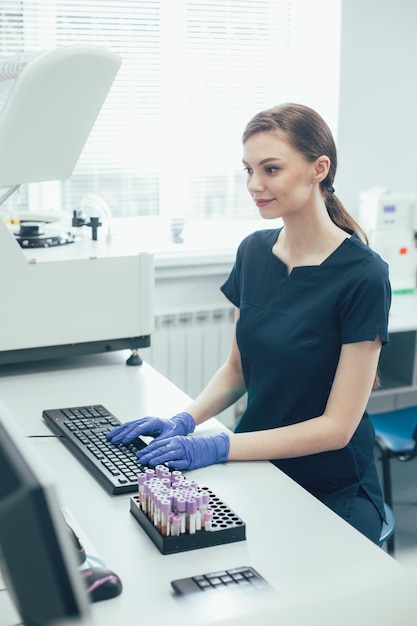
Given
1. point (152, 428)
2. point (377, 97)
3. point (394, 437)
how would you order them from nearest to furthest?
point (152, 428) → point (394, 437) → point (377, 97)

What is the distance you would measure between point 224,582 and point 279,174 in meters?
0.84

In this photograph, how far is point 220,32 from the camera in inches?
118

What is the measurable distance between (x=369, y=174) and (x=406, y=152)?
7.5 inches

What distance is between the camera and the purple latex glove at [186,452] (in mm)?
1328

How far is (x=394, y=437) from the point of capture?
222 cm

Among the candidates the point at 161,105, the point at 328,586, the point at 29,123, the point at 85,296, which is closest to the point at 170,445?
the point at 85,296

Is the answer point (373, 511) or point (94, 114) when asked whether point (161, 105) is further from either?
point (373, 511)

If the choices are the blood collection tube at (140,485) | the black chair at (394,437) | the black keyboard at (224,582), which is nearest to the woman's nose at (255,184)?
the blood collection tube at (140,485)

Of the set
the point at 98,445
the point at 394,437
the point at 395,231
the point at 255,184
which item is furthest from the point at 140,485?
the point at 395,231

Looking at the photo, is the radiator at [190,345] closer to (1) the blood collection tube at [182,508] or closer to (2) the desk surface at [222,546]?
(2) the desk surface at [222,546]

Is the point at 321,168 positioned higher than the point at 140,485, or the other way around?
the point at 321,168

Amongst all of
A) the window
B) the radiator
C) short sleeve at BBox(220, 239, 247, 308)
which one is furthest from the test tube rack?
the window

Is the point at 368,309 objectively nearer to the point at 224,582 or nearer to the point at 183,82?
the point at 224,582

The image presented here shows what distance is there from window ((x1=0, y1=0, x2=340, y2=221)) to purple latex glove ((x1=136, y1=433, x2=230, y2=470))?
1726mm
